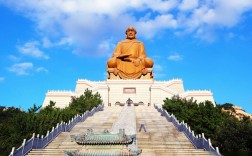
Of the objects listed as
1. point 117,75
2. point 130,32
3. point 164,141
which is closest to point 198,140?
point 164,141

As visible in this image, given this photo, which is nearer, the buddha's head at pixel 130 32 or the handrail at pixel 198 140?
the handrail at pixel 198 140

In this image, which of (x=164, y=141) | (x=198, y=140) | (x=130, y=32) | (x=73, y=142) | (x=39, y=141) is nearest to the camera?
(x=39, y=141)

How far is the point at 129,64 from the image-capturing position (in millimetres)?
44312

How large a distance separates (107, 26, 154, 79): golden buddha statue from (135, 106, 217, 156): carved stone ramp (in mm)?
20438

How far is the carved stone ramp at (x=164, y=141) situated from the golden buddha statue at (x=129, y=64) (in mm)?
20438

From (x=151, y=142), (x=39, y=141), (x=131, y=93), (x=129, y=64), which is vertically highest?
(x=129, y=64)

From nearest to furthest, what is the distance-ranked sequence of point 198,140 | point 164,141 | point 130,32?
point 198,140
point 164,141
point 130,32

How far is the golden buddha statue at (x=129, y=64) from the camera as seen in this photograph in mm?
43656

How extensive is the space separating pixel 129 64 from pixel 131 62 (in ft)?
1.15

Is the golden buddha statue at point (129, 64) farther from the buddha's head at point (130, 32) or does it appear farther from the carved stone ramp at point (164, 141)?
the carved stone ramp at point (164, 141)

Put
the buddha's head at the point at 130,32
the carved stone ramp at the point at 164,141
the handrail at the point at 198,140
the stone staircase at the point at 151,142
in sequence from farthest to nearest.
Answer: the buddha's head at the point at 130,32, the carved stone ramp at the point at 164,141, the stone staircase at the point at 151,142, the handrail at the point at 198,140

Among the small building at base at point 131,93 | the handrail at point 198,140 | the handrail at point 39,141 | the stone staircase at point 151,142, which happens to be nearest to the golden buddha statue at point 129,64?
the small building at base at point 131,93

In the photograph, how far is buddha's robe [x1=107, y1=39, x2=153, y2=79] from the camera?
43.7 metres

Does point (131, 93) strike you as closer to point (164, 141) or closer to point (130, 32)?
point (130, 32)
